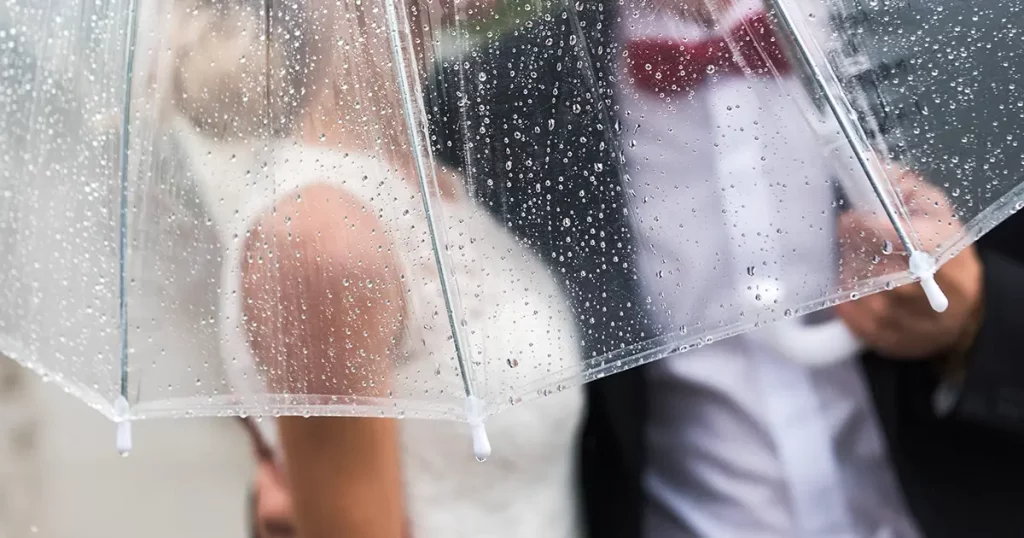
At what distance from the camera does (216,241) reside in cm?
61

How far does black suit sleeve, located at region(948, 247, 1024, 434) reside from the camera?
2.76ft

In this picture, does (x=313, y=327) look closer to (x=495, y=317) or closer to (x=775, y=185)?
(x=495, y=317)

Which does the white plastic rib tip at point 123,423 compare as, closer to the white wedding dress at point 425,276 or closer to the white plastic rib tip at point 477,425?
the white wedding dress at point 425,276

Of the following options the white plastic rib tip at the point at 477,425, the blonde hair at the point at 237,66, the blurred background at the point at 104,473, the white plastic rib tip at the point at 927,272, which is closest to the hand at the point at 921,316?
the white plastic rib tip at the point at 927,272

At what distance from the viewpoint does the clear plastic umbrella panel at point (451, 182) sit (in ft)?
1.94

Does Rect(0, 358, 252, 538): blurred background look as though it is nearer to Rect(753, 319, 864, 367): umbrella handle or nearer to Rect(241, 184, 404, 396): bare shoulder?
Rect(241, 184, 404, 396): bare shoulder

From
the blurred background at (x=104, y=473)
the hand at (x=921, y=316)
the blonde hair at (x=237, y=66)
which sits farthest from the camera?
the blurred background at (x=104, y=473)

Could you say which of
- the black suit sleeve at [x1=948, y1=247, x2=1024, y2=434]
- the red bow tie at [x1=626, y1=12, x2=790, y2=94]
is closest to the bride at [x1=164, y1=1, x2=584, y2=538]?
the red bow tie at [x1=626, y1=12, x2=790, y2=94]

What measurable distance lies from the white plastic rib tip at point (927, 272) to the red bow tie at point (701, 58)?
17 centimetres

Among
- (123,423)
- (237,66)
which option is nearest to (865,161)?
(237,66)

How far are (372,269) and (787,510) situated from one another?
55cm

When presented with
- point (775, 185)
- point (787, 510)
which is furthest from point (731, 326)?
point (787, 510)

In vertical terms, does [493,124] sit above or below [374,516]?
above

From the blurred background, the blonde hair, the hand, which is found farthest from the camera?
the blurred background
